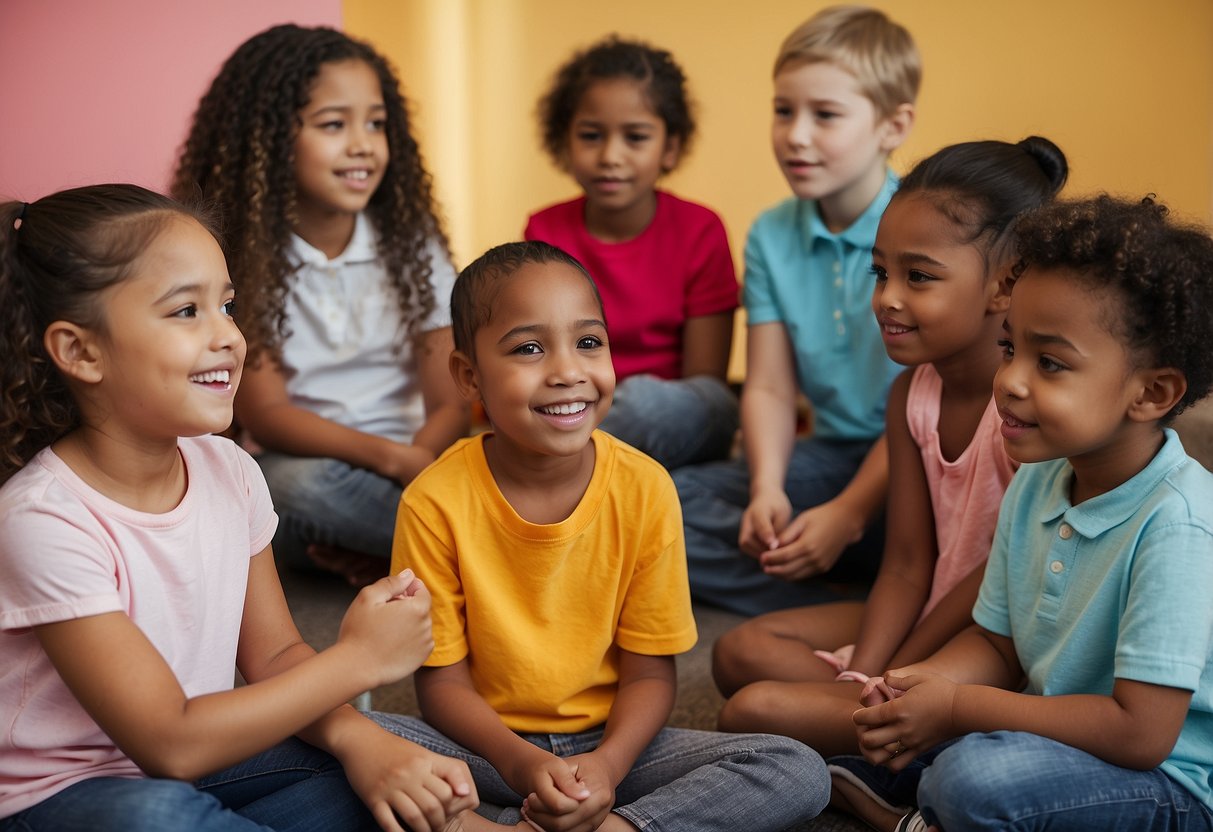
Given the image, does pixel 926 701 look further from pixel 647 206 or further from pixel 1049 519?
pixel 647 206

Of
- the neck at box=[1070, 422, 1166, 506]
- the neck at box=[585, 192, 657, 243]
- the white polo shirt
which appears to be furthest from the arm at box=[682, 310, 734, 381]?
the neck at box=[1070, 422, 1166, 506]

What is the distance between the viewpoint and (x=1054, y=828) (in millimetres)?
989

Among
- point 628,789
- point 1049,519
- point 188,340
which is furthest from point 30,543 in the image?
point 1049,519

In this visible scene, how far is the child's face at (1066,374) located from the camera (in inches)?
41.0

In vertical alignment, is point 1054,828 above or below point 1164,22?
below

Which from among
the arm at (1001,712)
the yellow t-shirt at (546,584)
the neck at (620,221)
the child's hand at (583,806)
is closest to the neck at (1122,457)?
the arm at (1001,712)

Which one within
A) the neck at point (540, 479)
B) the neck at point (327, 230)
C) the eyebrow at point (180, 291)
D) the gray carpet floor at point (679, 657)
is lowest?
the gray carpet floor at point (679, 657)

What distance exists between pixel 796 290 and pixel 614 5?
1407 mm

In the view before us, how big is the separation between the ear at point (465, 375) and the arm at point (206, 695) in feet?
0.89

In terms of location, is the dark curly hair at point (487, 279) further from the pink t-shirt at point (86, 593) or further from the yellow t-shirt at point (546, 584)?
the pink t-shirt at point (86, 593)

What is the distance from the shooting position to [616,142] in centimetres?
200

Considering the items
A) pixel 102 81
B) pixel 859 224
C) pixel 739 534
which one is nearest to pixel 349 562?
pixel 739 534

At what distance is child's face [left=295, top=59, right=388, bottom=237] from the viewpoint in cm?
183

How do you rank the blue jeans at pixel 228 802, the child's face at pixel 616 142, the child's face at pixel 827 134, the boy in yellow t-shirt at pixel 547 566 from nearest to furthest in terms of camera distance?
the blue jeans at pixel 228 802 → the boy in yellow t-shirt at pixel 547 566 → the child's face at pixel 827 134 → the child's face at pixel 616 142
